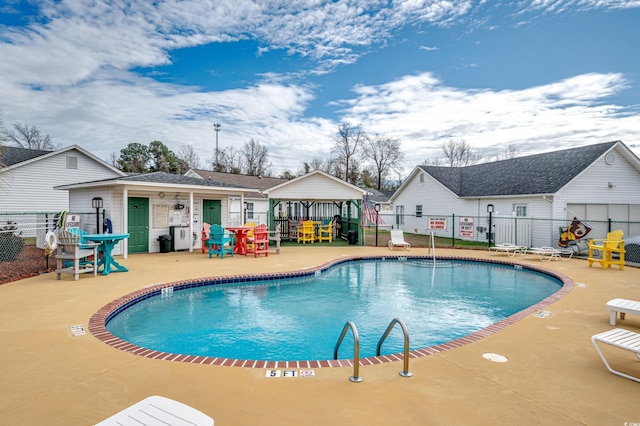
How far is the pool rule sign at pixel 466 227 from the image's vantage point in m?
18.7

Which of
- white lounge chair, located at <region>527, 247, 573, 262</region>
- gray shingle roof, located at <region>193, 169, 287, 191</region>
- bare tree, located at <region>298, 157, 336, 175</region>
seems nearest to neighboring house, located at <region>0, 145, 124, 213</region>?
gray shingle roof, located at <region>193, 169, 287, 191</region>

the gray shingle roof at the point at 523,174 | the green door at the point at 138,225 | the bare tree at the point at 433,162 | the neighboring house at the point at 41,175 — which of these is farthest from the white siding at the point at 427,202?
the bare tree at the point at 433,162

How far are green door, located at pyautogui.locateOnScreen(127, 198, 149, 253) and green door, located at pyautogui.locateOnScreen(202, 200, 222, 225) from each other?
2442 mm

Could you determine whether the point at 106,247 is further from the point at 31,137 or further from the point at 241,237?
the point at 31,137

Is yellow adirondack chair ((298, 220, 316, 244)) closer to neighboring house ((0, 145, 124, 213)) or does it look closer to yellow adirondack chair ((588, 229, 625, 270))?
yellow adirondack chair ((588, 229, 625, 270))

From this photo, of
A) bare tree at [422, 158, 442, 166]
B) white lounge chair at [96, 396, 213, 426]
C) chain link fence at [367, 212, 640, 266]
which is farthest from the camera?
bare tree at [422, 158, 442, 166]

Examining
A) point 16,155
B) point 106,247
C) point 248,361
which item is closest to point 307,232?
point 106,247

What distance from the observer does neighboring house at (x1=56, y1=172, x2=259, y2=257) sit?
12281mm

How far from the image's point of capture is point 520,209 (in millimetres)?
17141

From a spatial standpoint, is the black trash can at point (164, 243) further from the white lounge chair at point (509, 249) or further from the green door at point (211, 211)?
the white lounge chair at point (509, 249)

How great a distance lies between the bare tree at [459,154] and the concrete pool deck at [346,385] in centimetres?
4540

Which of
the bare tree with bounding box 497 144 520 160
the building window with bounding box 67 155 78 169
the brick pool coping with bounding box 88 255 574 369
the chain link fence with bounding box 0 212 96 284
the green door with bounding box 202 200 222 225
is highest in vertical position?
the bare tree with bounding box 497 144 520 160

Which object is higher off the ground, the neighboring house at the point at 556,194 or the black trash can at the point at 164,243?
the neighboring house at the point at 556,194

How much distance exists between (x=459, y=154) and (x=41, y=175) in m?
45.3
